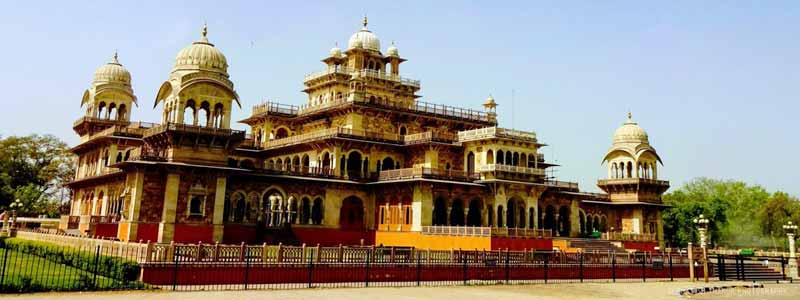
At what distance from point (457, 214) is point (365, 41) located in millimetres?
15958

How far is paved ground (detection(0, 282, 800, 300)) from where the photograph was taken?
58.0 ft

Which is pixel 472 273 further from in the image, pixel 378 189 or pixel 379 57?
pixel 379 57

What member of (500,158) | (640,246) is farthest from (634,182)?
(500,158)

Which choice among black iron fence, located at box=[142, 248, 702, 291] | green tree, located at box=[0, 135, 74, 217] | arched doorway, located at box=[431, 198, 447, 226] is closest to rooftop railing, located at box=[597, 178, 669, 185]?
arched doorway, located at box=[431, 198, 447, 226]

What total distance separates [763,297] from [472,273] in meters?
9.97

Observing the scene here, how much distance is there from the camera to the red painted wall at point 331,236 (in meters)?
39.1

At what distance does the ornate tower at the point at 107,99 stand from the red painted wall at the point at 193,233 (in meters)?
17.1

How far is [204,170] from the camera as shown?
3334 cm

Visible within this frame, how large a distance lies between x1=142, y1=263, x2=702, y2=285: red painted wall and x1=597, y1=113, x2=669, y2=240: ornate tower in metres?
19.6

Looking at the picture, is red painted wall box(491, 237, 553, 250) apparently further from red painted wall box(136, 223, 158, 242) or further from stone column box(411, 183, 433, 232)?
red painted wall box(136, 223, 158, 242)

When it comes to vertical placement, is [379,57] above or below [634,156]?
above

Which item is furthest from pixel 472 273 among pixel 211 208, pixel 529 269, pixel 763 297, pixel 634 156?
pixel 634 156

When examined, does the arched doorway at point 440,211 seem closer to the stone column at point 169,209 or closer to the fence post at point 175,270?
the stone column at point 169,209

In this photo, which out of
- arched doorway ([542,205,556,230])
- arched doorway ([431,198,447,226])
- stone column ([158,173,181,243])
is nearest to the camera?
stone column ([158,173,181,243])
